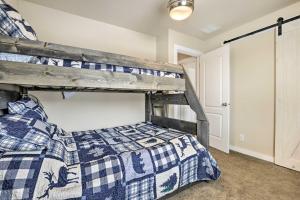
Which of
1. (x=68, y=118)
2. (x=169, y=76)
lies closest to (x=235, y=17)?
(x=169, y=76)

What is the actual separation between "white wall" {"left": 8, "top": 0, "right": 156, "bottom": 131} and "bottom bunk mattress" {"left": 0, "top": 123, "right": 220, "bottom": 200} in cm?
71

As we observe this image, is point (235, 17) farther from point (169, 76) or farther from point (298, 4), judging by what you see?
point (169, 76)

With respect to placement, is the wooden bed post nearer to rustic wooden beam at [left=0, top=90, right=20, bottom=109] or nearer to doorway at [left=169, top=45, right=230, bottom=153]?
doorway at [left=169, top=45, right=230, bottom=153]

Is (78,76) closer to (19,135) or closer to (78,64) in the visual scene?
(78,64)

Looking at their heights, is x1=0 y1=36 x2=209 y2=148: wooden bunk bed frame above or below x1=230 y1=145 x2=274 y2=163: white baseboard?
above

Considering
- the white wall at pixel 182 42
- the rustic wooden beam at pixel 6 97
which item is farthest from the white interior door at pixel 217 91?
the rustic wooden beam at pixel 6 97

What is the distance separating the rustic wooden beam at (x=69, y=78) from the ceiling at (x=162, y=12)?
131 centimetres

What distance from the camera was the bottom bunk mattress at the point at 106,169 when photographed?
0.85 metres

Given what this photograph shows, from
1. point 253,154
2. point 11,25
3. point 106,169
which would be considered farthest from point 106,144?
point 253,154

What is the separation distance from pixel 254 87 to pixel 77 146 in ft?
8.97

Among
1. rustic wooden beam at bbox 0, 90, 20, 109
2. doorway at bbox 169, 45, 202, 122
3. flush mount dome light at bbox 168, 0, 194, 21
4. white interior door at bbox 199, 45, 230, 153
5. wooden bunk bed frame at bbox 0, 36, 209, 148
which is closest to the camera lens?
wooden bunk bed frame at bbox 0, 36, 209, 148

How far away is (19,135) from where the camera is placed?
3.05 ft

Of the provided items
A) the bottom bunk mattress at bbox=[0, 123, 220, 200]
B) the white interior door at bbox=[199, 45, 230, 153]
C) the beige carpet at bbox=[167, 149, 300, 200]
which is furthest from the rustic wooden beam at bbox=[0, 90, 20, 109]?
the white interior door at bbox=[199, 45, 230, 153]

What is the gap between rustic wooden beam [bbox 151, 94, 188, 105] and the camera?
6.35ft
